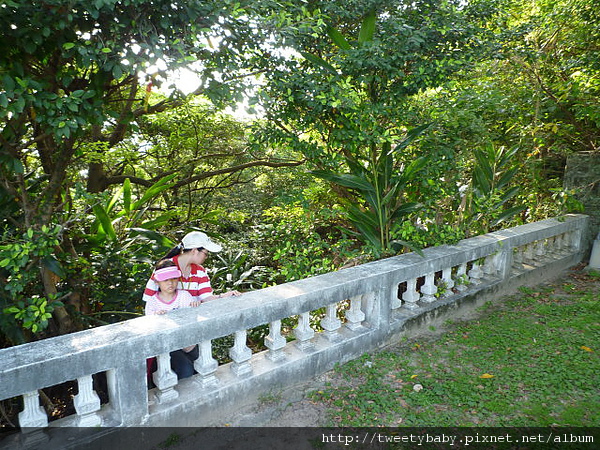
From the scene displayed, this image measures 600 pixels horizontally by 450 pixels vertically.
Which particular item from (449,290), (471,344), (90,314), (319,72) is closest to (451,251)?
(449,290)

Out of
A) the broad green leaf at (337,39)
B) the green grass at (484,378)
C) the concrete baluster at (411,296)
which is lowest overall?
the green grass at (484,378)

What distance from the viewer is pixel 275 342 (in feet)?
9.61

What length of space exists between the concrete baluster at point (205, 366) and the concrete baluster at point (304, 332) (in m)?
0.72

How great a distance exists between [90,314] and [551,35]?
279 inches

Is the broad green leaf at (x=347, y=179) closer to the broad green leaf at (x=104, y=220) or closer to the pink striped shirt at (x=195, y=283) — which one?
the pink striped shirt at (x=195, y=283)

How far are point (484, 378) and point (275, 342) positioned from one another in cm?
170

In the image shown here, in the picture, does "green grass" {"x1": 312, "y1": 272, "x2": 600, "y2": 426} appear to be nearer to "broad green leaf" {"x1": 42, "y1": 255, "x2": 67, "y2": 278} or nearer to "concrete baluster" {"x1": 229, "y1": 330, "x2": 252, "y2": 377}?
"concrete baluster" {"x1": 229, "y1": 330, "x2": 252, "y2": 377}

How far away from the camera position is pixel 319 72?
3463mm

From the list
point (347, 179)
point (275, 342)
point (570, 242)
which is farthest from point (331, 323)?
point (570, 242)

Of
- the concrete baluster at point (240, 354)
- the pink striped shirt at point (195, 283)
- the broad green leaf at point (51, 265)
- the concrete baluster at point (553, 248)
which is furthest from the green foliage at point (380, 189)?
the concrete baluster at point (553, 248)

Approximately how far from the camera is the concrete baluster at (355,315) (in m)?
3.48

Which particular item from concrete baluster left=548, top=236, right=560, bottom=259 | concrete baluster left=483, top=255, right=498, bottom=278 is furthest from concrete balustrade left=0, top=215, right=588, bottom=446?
concrete baluster left=548, top=236, right=560, bottom=259

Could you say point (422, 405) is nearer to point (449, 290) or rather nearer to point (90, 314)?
point (449, 290)

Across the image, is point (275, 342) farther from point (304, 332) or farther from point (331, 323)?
point (331, 323)
